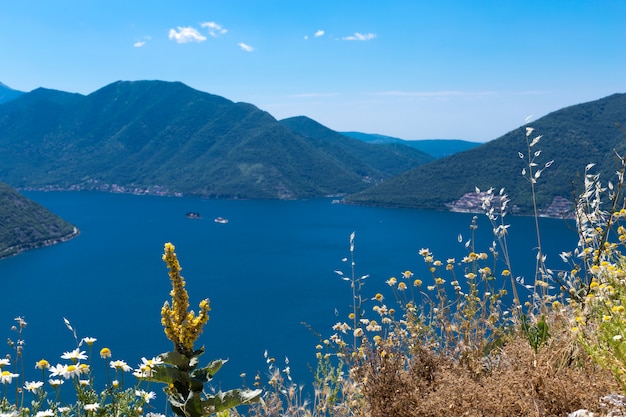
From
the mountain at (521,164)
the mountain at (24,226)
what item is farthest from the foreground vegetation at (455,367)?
the mountain at (521,164)

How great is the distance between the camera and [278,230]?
10006cm

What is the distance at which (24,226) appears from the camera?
276ft

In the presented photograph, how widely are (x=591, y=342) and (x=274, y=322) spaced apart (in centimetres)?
4873

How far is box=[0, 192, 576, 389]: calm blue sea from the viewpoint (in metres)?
44.8

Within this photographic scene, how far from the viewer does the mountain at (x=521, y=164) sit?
98188 millimetres

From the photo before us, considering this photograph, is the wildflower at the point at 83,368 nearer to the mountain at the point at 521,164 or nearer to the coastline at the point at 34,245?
the coastline at the point at 34,245

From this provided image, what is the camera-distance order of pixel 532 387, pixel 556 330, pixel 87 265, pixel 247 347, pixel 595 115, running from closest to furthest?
1. pixel 532 387
2. pixel 556 330
3. pixel 247 347
4. pixel 87 265
5. pixel 595 115

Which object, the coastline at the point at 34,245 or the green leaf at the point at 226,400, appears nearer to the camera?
the green leaf at the point at 226,400

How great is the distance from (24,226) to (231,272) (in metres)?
40.7

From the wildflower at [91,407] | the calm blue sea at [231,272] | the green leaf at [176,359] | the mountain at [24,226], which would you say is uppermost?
the green leaf at [176,359]

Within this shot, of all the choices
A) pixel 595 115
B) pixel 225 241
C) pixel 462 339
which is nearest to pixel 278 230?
pixel 225 241

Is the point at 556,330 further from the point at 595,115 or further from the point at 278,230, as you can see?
the point at 595,115

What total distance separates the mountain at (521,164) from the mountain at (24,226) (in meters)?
70.2

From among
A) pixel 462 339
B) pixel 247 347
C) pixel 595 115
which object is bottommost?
pixel 247 347
